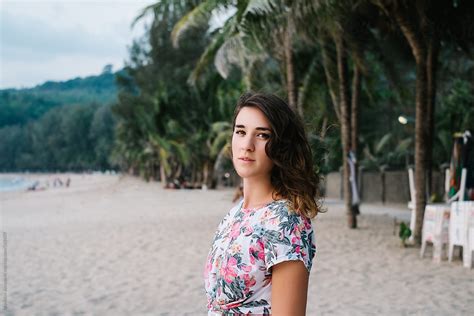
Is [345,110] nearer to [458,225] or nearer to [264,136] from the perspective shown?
[458,225]

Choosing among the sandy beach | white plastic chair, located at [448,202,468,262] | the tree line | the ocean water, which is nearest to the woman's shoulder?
the tree line

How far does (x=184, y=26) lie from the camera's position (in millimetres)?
11055

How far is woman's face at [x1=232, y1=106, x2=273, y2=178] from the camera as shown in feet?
5.21

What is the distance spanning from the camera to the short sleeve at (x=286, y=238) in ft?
4.71

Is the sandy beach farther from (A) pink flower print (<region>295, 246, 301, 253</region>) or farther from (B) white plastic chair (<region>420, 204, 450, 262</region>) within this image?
(A) pink flower print (<region>295, 246, 301, 253</region>)

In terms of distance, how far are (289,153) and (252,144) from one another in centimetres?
11

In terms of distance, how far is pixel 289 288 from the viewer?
55.7 inches

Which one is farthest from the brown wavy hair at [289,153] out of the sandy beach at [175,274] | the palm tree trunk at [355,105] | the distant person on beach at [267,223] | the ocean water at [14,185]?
the ocean water at [14,185]

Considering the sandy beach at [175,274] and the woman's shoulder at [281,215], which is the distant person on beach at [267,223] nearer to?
the woman's shoulder at [281,215]

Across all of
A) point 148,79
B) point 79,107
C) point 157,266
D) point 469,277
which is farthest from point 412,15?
point 79,107

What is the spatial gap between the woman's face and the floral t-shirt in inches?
4.5

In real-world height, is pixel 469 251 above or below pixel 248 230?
below

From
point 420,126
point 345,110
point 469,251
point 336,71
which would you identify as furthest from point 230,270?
point 336,71

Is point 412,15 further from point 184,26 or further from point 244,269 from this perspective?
point 244,269
